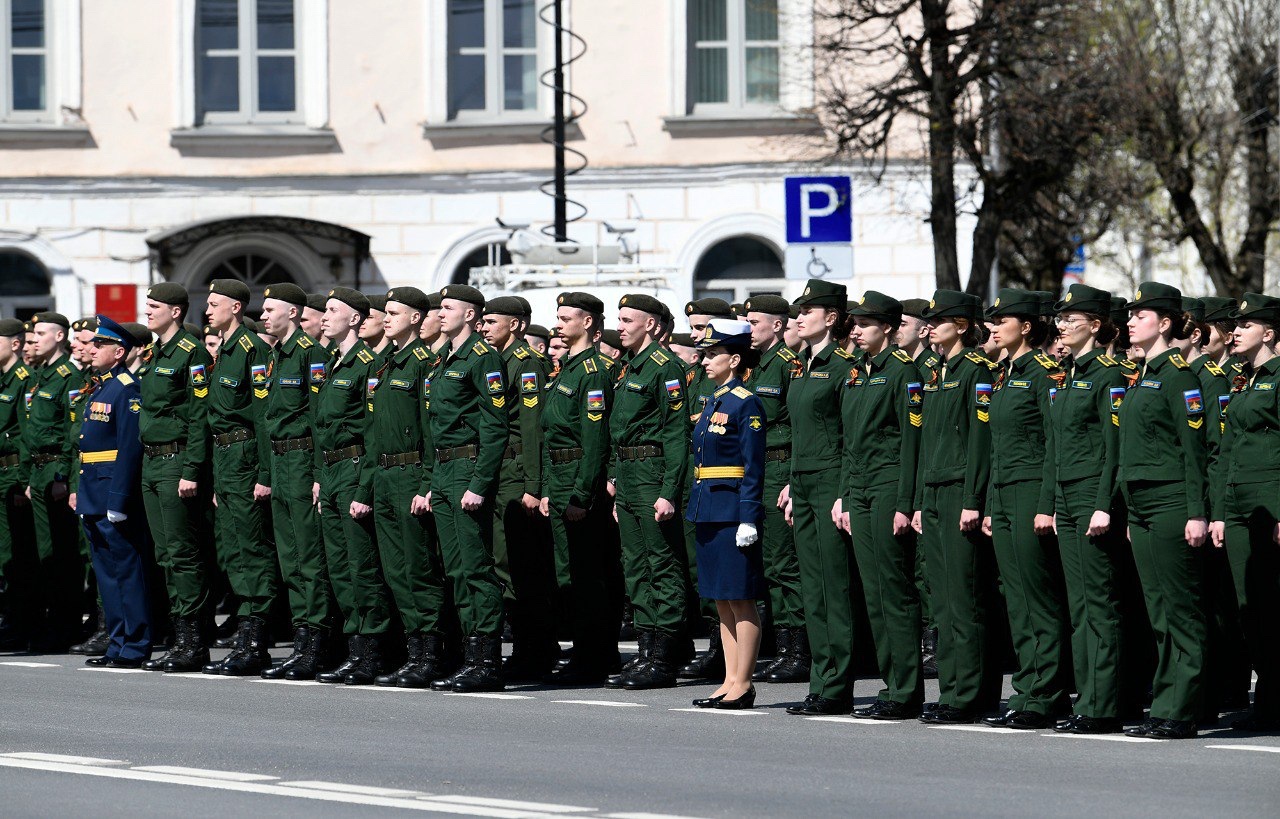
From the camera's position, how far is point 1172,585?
452 inches

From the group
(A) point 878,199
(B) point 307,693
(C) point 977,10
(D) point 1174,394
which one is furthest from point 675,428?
(A) point 878,199

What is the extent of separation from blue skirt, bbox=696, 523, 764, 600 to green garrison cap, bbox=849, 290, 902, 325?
1.32 meters

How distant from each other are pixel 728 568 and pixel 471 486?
176cm

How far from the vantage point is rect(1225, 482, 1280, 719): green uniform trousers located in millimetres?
11914

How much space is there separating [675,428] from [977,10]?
13.2 metres

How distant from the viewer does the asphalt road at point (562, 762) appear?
9.49 m

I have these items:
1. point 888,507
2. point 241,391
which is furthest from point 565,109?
point 888,507

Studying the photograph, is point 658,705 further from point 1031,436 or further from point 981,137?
point 981,137

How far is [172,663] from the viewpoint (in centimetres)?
1524

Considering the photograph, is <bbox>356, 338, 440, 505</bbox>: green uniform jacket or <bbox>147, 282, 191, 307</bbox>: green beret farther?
<bbox>147, 282, 191, 307</bbox>: green beret

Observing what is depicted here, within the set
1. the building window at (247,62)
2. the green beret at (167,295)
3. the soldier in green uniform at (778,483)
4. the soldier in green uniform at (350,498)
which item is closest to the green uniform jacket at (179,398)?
the green beret at (167,295)

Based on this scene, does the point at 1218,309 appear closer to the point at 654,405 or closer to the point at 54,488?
the point at 654,405

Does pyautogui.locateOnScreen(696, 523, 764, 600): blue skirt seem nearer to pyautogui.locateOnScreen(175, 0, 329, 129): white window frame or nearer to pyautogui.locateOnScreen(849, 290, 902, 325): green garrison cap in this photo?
pyautogui.locateOnScreen(849, 290, 902, 325): green garrison cap

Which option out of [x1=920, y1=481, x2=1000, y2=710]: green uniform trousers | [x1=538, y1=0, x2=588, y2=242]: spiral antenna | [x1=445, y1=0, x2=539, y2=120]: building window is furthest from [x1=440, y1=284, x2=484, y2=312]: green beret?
[x1=445, y1=0, x2=539, y2=120]: building window
